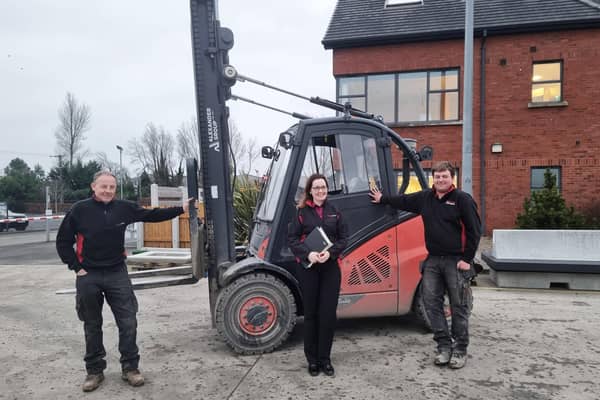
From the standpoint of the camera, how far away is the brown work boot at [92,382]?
3.41 m

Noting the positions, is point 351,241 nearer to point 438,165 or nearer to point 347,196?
point 347,196

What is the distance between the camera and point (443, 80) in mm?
13023

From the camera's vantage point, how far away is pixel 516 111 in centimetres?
1249

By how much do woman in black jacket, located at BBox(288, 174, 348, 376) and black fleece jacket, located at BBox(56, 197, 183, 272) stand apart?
1.52m

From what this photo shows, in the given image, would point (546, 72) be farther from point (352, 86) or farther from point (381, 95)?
point (352, 86)

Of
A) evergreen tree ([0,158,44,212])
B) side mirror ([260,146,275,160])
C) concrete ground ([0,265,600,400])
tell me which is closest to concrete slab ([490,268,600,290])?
concrete ground ([0,265,600,400])

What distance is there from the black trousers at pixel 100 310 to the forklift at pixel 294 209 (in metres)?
0.61

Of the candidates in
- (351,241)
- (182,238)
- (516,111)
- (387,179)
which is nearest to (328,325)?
(351,241)

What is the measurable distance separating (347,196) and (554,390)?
2426mm

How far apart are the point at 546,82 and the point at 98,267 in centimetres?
1333

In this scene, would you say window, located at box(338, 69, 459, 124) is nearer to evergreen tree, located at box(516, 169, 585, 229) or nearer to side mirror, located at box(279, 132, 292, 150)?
evergreen tree, located at box(516, 169, 585, 229)

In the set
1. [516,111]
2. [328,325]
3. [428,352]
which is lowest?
[428,352]

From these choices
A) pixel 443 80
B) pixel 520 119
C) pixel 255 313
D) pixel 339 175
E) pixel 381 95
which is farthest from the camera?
pixel 381 95

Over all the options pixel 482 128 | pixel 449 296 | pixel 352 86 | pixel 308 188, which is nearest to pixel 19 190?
pixel 352 86
